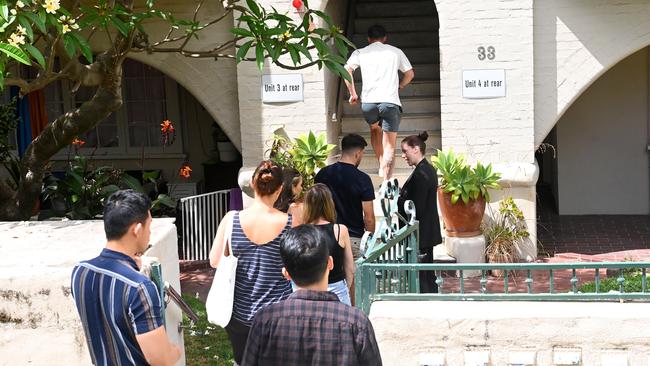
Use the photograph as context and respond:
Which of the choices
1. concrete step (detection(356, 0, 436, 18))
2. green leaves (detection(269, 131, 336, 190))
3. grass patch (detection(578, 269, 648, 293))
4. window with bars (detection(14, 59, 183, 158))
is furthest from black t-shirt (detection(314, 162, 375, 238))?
window with bars (detection(14, 59, 183, 158))

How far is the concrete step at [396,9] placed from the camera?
1388 cm

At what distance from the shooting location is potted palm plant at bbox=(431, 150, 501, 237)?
416 inches

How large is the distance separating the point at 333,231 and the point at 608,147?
8447mm

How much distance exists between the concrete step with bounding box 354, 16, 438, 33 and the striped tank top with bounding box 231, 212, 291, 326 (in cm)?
833

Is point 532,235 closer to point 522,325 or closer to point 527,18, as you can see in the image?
point 527,18

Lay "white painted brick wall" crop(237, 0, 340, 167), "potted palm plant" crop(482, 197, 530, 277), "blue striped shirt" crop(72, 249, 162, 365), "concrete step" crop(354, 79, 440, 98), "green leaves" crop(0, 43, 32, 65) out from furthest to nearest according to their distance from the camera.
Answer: "concrete step" crop(354, 79, 440, 98) → "white painted brick wall" crop(237, 0, 340, 167) → "potted palm plant" crop(482, 197, 530, 277) → "green leaves" crop(0, 43, 32, 65) → "blue striped shirt" crop(72, 249, 162, 365)

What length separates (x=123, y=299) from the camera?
4.30 meters

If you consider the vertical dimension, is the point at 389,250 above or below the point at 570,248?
above

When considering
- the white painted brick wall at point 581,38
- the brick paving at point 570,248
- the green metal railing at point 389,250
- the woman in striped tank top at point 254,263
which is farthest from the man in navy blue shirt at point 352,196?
the white painted brick wall at point 581,38

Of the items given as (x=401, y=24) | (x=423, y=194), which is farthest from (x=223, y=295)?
(x=401, y=24)

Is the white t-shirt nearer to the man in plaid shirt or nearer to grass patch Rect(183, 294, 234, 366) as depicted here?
grass patch Rect(183, 294, 234, 366)

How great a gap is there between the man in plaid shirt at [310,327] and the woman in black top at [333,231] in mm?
1900

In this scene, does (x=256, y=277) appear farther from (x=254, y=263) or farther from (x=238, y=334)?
(x=238, y=334)

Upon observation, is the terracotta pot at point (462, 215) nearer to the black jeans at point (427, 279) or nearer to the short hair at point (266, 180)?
the black jeans at point (427, 279)
